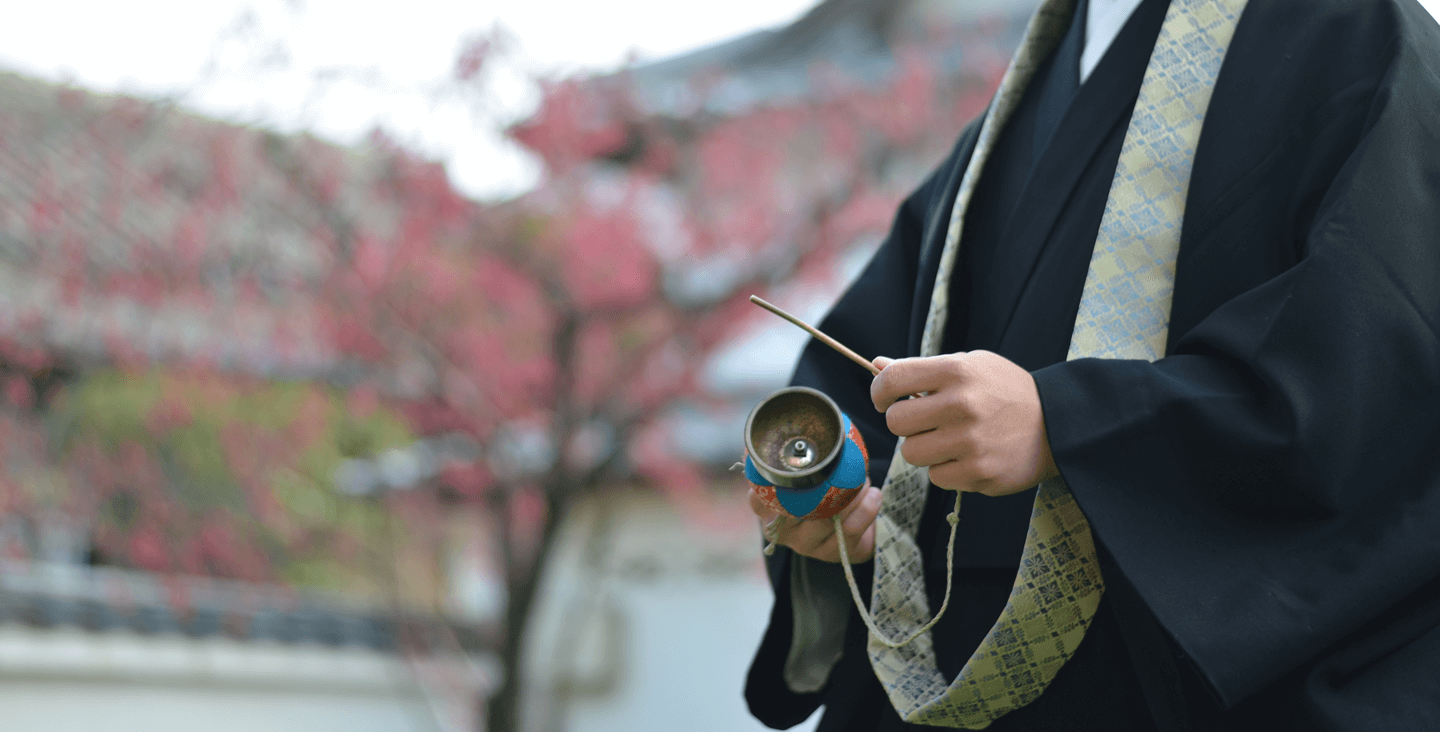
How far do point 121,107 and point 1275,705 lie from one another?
20.6 feet

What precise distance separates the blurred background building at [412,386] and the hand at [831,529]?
13.0 ft

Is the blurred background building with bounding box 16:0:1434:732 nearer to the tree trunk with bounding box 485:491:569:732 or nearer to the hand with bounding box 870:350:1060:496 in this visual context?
the tree trunk with bounding box 485:491:569:732

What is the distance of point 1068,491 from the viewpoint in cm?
113

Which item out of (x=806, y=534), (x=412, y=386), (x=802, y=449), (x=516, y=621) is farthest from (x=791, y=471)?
(x=412, y=386)

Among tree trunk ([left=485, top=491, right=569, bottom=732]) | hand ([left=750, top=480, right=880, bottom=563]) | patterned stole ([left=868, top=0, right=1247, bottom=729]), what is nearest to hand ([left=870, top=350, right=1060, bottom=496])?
patterned stole ([left=868, top=0, right=1247, bottom=729])

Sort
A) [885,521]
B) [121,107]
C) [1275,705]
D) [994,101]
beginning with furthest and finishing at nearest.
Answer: [121,107], [994,101], [885,521], [1275,705]

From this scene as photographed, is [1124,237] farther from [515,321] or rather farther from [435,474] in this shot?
[435,474]

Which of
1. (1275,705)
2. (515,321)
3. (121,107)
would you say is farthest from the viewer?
(515,321)

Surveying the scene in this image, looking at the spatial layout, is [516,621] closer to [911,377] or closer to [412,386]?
[412,386]

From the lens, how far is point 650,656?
757 centimetres

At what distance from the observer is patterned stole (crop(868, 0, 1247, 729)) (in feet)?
3.74

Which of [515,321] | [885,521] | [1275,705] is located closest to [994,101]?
[885,521]

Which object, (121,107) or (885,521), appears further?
(121,107)

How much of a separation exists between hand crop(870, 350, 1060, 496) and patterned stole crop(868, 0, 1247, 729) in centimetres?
11
